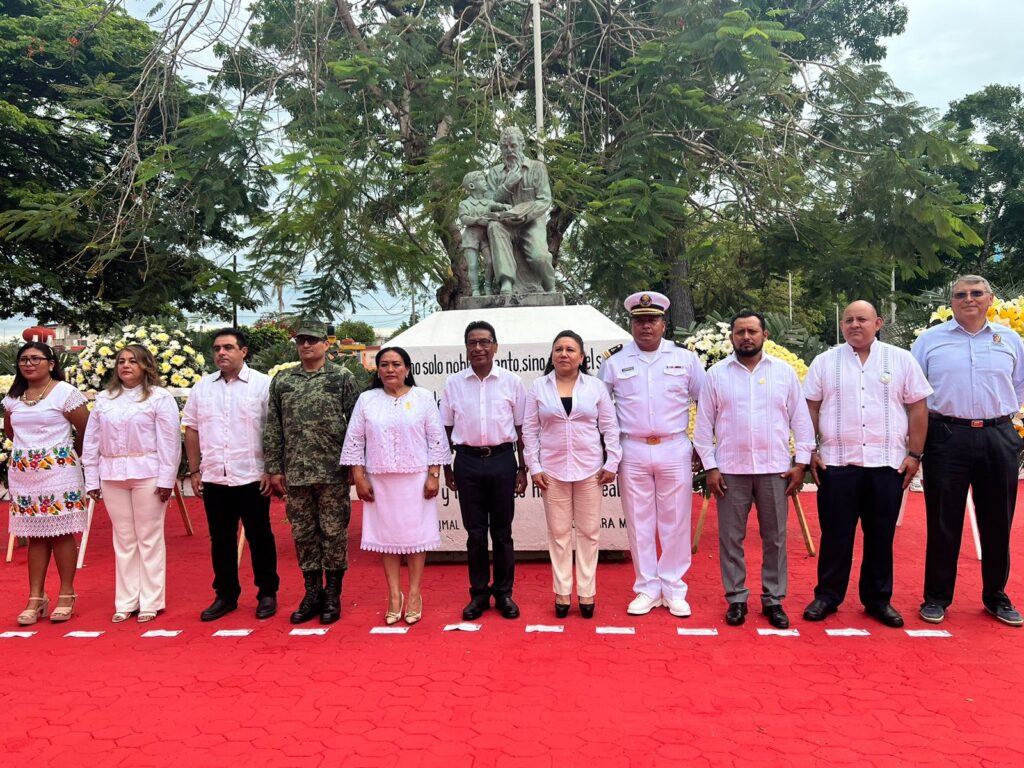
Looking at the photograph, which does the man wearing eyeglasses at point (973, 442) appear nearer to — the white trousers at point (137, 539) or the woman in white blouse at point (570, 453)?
Result: the woman in white blouse at point (570, 453)

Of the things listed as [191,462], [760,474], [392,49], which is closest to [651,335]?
[760,474]

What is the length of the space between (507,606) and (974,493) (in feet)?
8.91

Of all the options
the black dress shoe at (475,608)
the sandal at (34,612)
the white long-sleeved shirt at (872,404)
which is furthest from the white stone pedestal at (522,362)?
the sandal at (34,612)

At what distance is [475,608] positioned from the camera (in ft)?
14.5

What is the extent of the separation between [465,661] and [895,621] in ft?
7.64

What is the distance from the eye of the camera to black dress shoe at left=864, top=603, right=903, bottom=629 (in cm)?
415

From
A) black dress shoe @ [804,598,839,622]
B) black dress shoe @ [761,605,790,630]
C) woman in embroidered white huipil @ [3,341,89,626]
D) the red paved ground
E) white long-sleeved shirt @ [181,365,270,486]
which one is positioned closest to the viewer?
the red paved ground

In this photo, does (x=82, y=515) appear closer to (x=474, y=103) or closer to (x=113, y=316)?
(x=474, y=103)

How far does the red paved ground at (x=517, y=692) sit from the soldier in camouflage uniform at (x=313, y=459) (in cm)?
35

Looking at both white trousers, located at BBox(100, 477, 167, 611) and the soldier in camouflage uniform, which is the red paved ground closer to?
white trousers, located at BBox(100, 477, 167, 611)

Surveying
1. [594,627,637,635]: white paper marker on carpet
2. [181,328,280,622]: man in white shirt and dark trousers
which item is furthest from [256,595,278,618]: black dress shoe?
[594,627,637,635]: white paper marker on carpet

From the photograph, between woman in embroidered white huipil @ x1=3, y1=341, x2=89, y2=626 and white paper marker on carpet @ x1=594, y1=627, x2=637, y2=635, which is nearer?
white paper marker on carpet @ x1=594, y1=627, x2=637, y2=635

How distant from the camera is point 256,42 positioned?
1146 cm

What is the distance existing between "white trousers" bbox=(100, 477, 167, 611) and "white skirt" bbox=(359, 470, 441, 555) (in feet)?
4.29
